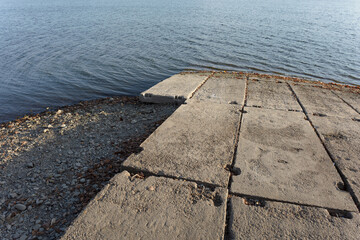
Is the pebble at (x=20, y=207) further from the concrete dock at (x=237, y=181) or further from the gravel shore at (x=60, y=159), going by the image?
the concrete dock at (x=237, y=181)

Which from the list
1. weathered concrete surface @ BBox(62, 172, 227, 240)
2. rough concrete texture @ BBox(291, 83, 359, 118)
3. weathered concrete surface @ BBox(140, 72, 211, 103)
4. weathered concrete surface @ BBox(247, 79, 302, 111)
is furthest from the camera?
weathered concrete surface @ BBox(140, 72, 211, 103)

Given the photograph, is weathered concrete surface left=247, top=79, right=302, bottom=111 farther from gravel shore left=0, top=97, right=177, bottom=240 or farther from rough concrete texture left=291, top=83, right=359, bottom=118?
gravel shore left=0, top=97, right=177, bottom=240

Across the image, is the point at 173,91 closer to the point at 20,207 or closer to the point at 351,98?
the point at 20,207

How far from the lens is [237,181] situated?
290 centimetres

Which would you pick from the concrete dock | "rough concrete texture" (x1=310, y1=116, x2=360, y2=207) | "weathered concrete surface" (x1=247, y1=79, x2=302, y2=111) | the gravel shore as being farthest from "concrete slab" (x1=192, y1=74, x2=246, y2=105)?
"rough concrete texture" (x1=310, y1=116, x2=360, y2=207)

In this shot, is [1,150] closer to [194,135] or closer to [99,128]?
[99,128]

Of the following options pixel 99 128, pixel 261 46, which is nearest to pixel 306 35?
pixel 261 46

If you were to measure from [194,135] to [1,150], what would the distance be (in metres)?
3.86

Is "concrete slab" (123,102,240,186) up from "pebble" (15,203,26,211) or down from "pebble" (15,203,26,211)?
up

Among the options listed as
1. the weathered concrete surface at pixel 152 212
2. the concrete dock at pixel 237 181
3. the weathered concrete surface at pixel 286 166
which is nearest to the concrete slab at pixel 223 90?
the concrete dock at pixel 237 181

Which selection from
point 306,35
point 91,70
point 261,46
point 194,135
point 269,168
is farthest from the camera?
point 306,35

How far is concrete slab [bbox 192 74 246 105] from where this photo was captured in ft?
18.1

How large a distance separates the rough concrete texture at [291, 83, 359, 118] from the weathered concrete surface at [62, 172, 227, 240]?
139 inches

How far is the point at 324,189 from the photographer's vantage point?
2.81 metres
